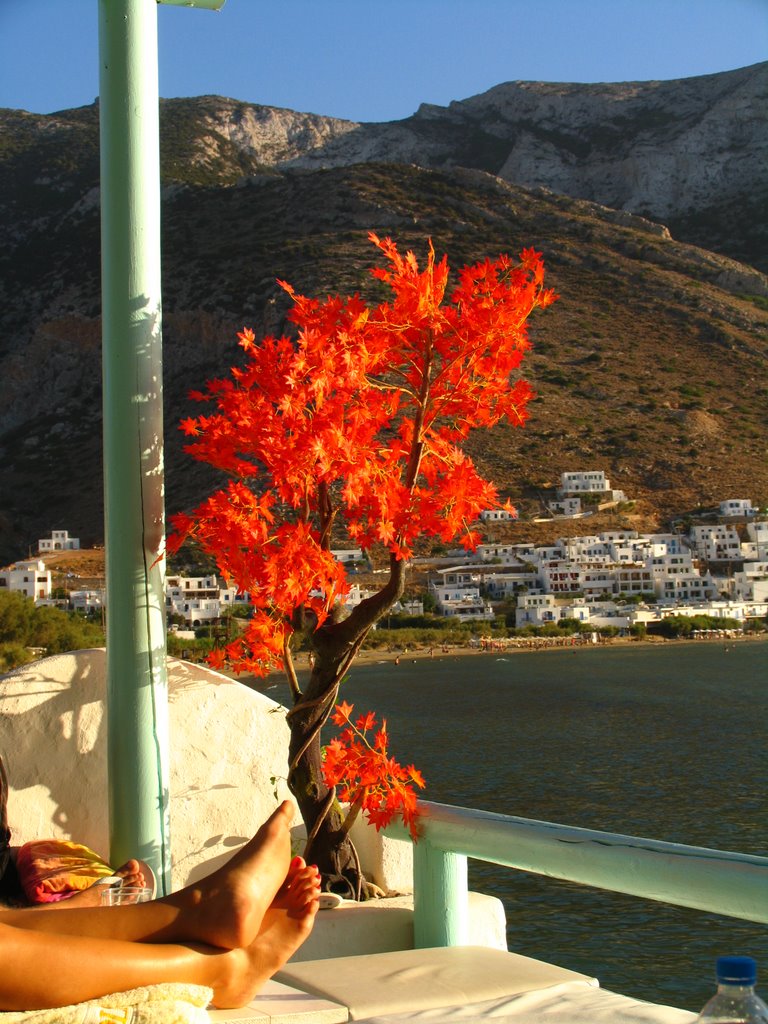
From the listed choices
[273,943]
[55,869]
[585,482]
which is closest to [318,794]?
[55,869]

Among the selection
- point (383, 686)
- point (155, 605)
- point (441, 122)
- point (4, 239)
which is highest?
point (441, 122)

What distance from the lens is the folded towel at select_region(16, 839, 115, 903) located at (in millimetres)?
2398

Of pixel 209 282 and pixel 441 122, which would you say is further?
pixel 441 122

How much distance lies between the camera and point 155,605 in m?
2.76

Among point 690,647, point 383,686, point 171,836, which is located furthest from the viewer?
point 690,647

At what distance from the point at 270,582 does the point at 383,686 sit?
37147mm

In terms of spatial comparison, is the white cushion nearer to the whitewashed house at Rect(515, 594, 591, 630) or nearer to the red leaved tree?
the red leaved tree

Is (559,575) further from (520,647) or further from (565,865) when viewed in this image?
(565,865)

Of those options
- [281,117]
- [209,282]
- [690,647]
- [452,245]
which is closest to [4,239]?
[209,282]

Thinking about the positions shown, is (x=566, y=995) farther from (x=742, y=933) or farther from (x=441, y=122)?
(x=441, y=122)

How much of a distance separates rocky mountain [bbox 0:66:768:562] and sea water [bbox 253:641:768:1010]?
870 centimetres

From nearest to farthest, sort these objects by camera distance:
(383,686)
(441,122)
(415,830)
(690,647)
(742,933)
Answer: (415,830)
(742,933)
(383,686)
(690,647)
(441,122)

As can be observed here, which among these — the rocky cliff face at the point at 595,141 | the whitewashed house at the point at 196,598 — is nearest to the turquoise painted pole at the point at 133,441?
the whitewashed house at the point at 196,598

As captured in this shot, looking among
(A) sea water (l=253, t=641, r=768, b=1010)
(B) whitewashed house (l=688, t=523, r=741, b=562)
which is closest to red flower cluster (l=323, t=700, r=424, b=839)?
(A) sea water (l=253, t=641, r=768, b=1010)
